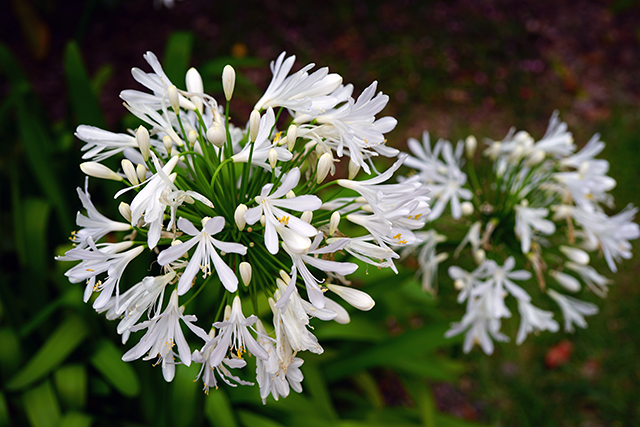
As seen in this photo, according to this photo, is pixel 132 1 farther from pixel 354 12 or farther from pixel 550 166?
pixel 550 166

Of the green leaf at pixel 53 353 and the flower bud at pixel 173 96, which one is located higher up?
the flower bud at pixel 173 96

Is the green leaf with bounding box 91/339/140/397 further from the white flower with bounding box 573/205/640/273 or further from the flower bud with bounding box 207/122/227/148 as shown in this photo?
the white flower with bounding box 573/205/640/273

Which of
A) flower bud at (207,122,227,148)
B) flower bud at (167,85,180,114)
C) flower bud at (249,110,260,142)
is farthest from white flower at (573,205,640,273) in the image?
flower bud at (167,85,180,114)

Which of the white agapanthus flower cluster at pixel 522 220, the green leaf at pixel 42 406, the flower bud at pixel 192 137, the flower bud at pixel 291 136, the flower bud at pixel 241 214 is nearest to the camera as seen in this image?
the flower bud at pixel 241 214

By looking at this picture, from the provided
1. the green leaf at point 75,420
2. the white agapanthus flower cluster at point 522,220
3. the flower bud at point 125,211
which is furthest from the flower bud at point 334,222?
the green leaf at point 75,420

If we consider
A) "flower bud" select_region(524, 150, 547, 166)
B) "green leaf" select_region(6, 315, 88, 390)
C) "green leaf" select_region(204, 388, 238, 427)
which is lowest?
"green leaf" select_region(204, 388, 238, 427)

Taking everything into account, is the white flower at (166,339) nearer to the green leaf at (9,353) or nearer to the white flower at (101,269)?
the white flower at (101,269)

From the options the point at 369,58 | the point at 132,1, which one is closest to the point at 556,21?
the point at 369,58
